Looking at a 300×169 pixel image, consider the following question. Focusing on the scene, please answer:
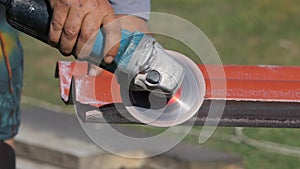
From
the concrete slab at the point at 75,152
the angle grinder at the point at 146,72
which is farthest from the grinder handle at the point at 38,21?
the concrete slab at the point at 75,152

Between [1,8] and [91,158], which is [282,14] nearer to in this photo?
[91,158]

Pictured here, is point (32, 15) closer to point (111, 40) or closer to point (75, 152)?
point (111, 40)

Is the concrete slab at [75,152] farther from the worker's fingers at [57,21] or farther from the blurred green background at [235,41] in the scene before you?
the worker's fingers at [57,21]

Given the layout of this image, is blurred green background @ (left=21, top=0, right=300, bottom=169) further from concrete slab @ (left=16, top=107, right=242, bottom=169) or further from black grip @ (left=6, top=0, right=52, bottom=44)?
black grip @ (left=6, top=0, right=52, bottom=44)

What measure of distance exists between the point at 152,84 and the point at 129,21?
108 cm

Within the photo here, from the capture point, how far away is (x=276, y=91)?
314cm

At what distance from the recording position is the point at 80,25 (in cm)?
285

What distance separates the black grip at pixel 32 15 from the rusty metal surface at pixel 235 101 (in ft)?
0.71

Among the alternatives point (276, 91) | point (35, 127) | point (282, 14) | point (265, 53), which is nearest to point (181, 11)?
point (282, 14)

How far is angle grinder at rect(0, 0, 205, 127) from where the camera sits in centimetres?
279

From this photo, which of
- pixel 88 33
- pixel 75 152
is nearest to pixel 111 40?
pixel 88 33

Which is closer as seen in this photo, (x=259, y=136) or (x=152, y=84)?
(x=152, y=84)

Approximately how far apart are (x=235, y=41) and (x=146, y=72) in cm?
567

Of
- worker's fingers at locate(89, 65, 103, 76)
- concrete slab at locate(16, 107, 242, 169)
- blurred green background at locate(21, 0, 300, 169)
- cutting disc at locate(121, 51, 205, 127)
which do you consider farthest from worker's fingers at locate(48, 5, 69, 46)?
blurred green background at locate(21, 0, 300, 169)
